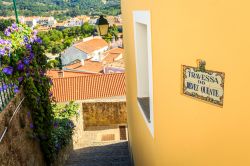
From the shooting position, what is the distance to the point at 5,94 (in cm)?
545

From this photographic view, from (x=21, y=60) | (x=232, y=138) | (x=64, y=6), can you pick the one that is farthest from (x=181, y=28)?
(x=64, y=6)

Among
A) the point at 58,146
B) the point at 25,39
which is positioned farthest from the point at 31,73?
the point at 58,146

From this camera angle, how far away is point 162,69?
342 centimetres

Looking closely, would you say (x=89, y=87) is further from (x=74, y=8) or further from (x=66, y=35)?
(x=74, y=8)

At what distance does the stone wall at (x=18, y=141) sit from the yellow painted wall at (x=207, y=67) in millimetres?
2565

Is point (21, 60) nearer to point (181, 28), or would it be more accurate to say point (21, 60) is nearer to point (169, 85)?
point (169, 85)

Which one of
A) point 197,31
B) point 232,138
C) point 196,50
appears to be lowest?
point 232,138

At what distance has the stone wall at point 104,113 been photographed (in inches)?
623

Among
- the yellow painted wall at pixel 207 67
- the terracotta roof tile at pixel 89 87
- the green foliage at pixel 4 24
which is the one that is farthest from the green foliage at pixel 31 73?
the terracotta roof tile at pixel 89 87

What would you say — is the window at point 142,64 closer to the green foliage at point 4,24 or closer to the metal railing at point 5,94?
the metal railing at point 5,94

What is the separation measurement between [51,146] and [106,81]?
1377 centimetres

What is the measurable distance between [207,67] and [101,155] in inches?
316

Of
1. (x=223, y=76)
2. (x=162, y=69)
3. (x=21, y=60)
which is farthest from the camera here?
(x=21, y=60)

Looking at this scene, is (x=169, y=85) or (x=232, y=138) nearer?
(x=232, y=138)
